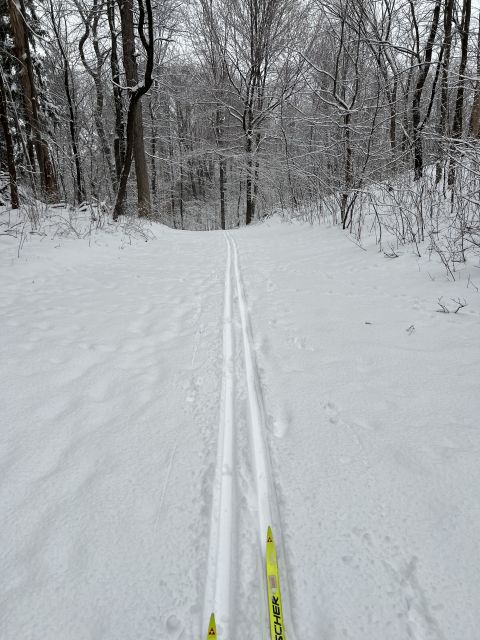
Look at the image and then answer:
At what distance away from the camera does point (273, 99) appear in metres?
17.3

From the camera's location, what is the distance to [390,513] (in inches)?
56.4

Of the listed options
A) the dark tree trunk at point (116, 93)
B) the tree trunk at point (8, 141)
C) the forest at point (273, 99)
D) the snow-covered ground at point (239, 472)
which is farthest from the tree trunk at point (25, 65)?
the snow-covered ground at point (239, 472)

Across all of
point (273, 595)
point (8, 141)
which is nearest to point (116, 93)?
point (8, 141)

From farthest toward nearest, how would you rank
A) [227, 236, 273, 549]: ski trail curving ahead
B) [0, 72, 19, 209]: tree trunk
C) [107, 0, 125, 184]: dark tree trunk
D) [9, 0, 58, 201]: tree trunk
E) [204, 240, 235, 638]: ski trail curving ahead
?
Answer: 1. [107, 0, 125, 184]: dark tree trunk
2. [9, 0, 58, 201]: tree trunk
3. [0, 72, 19, 209]: tree trunk
4. [227, 236, 273, 549]: ski trail curving ahead
5. [204, 240, 235, 638]: ski trail curving ahead

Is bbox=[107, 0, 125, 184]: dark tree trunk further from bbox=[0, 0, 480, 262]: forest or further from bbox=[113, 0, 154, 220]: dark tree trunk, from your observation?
bbox=[113, 0, 154, 220]: dark tree trunk

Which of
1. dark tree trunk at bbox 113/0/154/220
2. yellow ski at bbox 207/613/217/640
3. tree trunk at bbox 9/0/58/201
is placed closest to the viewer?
yellow ski at bbox 207/613/217/640

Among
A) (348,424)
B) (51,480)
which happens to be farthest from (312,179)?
(51,480)

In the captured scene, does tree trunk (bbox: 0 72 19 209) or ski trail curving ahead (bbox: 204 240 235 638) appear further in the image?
tree trunk (bbox: 0 72 19 209)

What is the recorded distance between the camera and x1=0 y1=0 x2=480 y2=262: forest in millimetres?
7133

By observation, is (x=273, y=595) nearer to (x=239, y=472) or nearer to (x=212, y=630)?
(x=212, y=630)

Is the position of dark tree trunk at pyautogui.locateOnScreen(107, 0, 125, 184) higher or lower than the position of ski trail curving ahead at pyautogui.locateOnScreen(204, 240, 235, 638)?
higher

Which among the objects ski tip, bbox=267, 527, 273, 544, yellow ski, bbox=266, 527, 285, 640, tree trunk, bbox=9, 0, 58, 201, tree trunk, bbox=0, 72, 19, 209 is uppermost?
→ tree trunk, bbox=9, 0, 58, 201

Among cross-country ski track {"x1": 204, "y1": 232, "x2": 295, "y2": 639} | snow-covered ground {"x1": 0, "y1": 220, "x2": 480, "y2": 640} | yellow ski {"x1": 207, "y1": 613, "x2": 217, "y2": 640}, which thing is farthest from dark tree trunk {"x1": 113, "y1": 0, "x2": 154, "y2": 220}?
yellow ski {"x1": 207, "y1": 613, "x2": 217, "y2": 640}

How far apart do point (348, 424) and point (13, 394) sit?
2.27 metres
